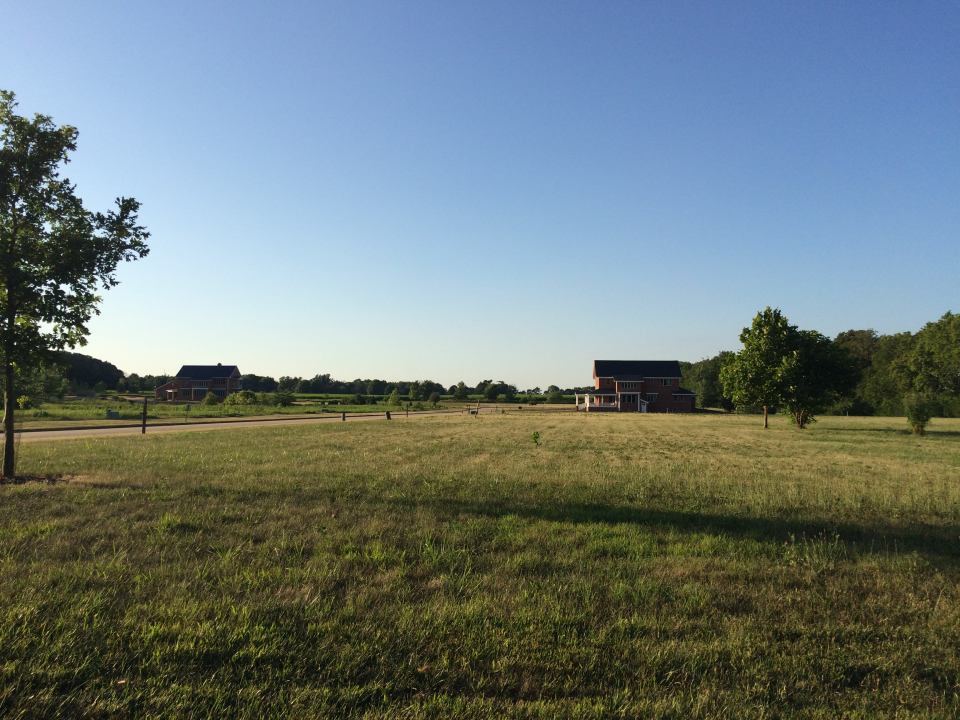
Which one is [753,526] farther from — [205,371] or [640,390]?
[205,371]

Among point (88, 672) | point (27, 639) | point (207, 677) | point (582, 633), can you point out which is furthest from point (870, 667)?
point (27, 639)

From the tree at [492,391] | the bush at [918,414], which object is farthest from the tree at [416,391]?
the bush at [918,414]

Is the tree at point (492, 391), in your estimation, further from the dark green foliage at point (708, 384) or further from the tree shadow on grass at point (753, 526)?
the tree shadow on grass at point (753, 526)

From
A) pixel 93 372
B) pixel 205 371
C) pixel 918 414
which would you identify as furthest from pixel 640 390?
pixel 93 372

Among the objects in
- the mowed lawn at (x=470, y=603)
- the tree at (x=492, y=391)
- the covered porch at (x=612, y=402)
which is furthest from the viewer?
the tree at (x=492, y=391)

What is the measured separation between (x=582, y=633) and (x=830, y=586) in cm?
339

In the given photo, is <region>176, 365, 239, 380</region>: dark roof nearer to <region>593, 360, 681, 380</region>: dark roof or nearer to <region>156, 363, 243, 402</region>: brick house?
<region>156, 363, 243, 402</region>: brick house

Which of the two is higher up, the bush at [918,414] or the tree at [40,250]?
the tree at [40,250]

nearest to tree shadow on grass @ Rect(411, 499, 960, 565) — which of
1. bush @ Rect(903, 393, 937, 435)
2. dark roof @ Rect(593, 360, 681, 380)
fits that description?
bush @ Rect(903, 393, 937, 435)

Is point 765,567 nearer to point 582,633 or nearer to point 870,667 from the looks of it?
point 870,667

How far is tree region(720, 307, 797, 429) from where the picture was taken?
4422 cm

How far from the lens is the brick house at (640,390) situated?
90.8 m

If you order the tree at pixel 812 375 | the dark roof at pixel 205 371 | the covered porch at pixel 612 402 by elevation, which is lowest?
the covered porch at pixel 612 402

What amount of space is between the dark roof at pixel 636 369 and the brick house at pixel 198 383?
79.2m
